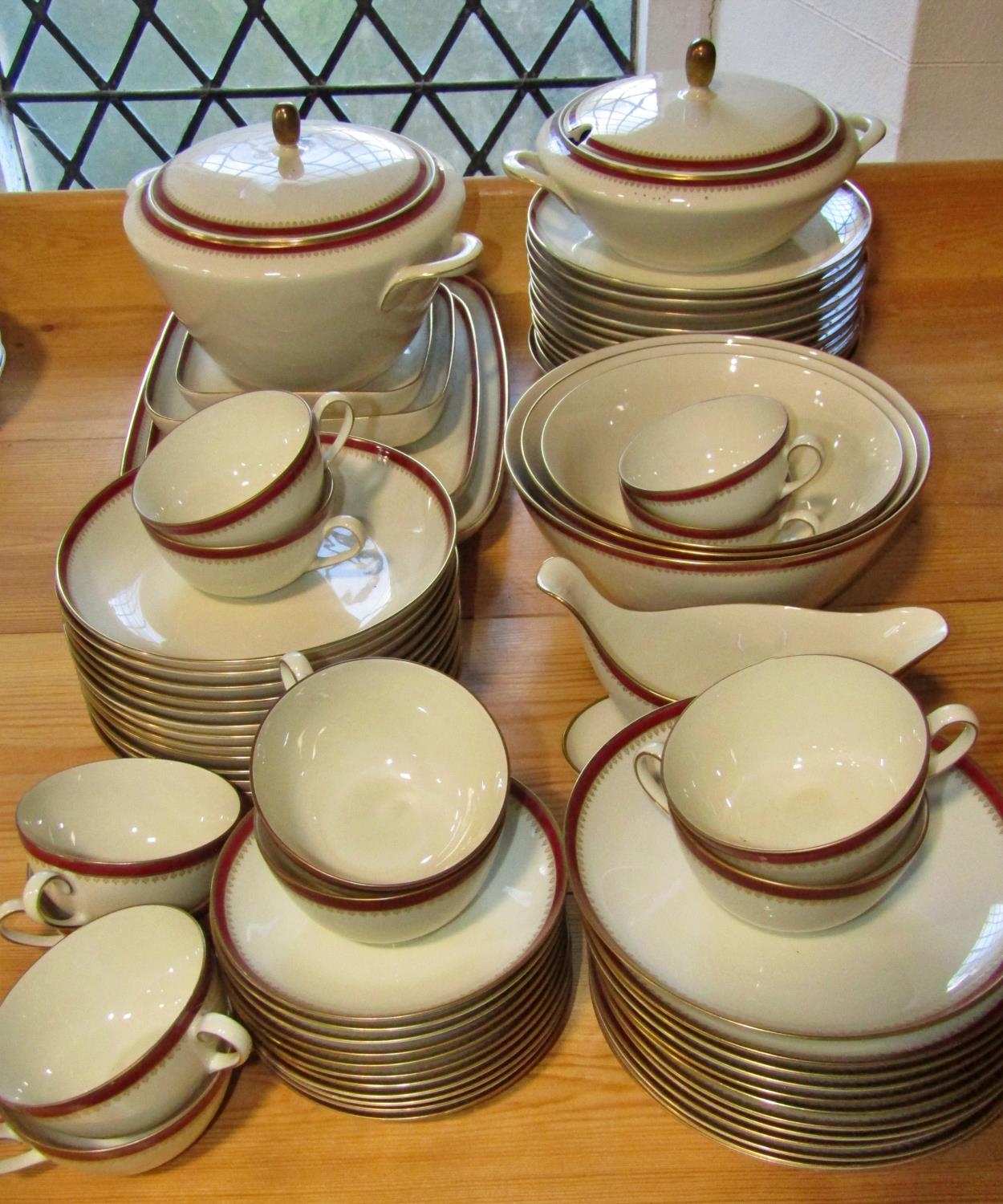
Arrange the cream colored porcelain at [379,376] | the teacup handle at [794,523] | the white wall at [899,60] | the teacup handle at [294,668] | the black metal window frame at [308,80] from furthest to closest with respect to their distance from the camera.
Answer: the black metal window frame at [308,80]
the white wall at [899,60]
the cream colored porcelain at [379,376]
the teacup handle at [794,523]
the teacup handle at [294,668]

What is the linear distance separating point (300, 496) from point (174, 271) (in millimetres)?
195

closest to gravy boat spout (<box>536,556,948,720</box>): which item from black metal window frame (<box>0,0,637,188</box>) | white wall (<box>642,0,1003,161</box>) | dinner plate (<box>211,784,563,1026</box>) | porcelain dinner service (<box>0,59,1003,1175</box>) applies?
porcelain dinner service (<box>0,59,1003,1175</box>)

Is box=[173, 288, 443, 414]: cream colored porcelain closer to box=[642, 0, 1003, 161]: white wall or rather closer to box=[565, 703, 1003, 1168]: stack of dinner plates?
box=[565, 703, 1003, 1168]: stack of dinner plates

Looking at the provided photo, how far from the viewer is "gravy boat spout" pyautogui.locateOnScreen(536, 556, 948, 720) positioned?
587mm

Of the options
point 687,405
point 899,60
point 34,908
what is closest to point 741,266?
point 687,405

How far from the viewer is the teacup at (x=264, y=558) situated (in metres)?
0.64

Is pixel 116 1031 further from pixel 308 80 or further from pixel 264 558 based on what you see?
pixel 308 80

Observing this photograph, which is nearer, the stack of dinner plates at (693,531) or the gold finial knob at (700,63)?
the stack of dinner plates at (693,531)

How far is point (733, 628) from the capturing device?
0.63 meters

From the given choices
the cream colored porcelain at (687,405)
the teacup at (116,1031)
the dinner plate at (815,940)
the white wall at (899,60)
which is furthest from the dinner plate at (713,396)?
the white wall at (899,60)

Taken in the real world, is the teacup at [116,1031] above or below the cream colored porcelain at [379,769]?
below

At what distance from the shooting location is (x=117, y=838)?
600 mm

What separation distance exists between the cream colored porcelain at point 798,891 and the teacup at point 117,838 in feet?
0.75

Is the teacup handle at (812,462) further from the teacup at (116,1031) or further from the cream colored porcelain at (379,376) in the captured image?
the teacup at (116,1031)
